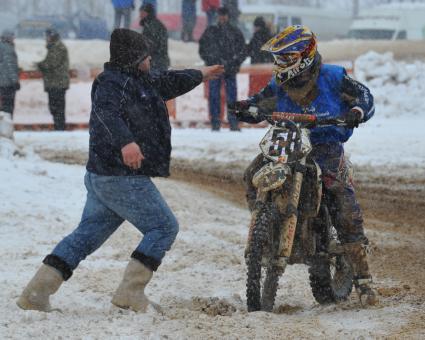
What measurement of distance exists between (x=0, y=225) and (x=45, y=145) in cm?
841

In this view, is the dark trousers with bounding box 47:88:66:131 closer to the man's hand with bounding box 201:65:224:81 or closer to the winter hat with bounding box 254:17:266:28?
the winter hat with bounding box 254:17:266:28

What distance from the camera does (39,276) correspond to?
620 cm

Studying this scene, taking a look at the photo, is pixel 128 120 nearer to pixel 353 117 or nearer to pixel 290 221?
pixel 290 221

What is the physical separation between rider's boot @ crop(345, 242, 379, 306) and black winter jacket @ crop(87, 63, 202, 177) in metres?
1.50

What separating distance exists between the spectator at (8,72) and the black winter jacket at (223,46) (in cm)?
369

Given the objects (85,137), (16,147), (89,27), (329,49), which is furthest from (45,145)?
(89,27)

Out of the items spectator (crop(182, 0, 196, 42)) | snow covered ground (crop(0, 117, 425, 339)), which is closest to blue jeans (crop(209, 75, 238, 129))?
snow covered ground (crop(0, 117, 425, 339))

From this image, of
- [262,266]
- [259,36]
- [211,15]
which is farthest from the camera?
[211,15]

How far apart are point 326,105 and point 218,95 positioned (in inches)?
474

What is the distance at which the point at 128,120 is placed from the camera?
607cm

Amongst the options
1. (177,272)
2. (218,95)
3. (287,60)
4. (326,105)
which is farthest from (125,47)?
(218,95)

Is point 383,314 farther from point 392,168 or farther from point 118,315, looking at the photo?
point 392,168

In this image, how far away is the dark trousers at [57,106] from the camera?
19.9m

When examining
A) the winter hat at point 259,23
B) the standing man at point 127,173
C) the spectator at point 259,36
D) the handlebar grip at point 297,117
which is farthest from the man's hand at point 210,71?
the winter hat at point 259,23
